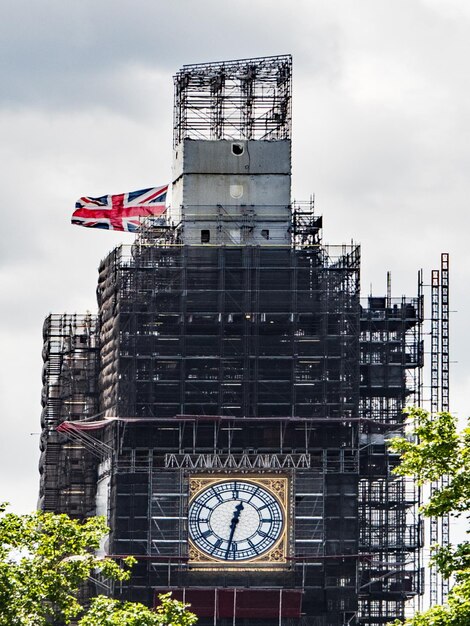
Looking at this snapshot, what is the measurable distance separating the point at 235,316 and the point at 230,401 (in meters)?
6.19

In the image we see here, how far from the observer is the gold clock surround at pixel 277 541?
186375 millimetres

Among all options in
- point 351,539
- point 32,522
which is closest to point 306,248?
point 351,539

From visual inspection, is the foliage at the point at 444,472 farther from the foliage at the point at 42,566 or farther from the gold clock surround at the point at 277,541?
the gold clock surround at the point at 277,541

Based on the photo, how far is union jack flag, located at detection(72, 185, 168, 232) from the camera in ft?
646

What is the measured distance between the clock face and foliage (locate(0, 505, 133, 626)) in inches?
2043

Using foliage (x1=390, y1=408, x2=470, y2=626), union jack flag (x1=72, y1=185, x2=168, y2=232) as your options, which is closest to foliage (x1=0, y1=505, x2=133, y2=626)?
foliage (x1=390, y1=408, x2=470, y2=626)

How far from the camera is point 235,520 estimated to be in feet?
614

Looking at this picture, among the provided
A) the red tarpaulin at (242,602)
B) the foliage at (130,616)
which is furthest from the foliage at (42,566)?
the red tarpaulin at (242,602)

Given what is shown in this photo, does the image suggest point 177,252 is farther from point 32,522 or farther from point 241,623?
point 32,522

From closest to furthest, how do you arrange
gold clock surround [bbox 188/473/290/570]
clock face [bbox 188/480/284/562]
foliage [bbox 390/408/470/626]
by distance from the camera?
foliage [bbox 390/408/470/626] < gold clock surround [bbox 188/473/290/570] < clock face [bbox 188/480/284/562]

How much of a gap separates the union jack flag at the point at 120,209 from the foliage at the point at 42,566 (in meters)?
64.3

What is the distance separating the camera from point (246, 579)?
186 metres

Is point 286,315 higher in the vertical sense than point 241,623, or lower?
higher

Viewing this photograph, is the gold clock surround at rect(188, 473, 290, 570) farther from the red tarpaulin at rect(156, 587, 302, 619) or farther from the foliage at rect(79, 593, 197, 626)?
the foliage at rect(79, 593, 197, 626)
